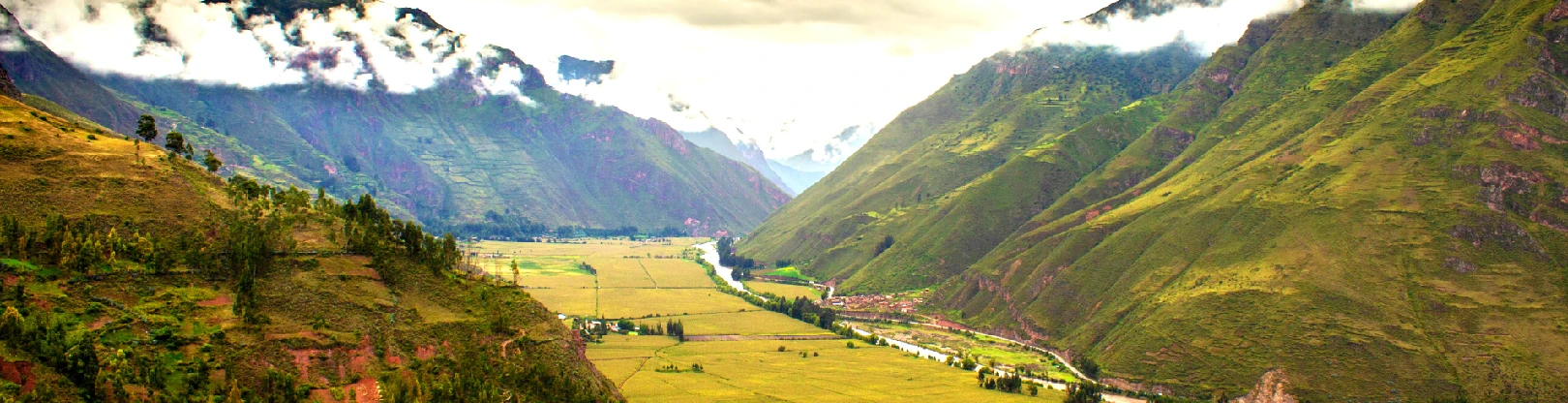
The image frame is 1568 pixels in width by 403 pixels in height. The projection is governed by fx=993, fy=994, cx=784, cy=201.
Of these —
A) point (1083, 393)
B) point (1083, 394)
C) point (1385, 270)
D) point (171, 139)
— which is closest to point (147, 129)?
point (171, 139)

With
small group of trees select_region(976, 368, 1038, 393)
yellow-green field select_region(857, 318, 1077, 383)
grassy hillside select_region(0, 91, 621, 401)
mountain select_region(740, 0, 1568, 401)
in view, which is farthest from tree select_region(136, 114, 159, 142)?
mountain select_region(740, 0, 1568, 401)

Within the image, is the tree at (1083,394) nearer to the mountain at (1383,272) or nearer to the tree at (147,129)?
the mountain at (1383,272)

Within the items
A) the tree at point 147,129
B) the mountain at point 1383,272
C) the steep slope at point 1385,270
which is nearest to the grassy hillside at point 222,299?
the tree at point 147,129

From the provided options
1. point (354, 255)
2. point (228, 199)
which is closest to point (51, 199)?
point (228, 199)

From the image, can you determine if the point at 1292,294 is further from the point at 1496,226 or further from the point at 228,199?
the point at 228,199

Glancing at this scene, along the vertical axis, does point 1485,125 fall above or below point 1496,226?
above

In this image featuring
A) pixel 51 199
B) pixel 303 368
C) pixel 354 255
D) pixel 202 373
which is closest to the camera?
pixel 202 373

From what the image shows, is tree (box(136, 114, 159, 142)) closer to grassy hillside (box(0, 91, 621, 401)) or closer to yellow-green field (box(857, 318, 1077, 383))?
grassy hillside (box(0, 91, 621, 401))

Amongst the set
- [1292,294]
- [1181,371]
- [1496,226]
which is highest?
[1496,226]
